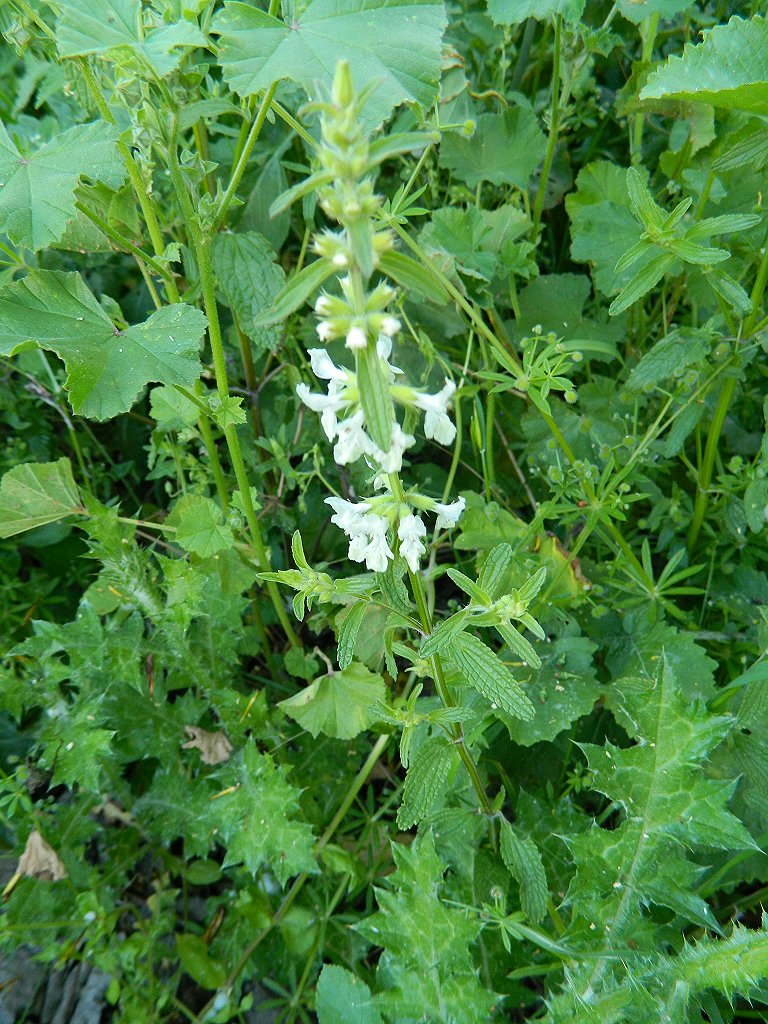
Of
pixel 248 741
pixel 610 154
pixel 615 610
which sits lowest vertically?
pixel 248 741

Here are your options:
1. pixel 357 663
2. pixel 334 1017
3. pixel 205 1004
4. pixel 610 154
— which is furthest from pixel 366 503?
pixel 610 154

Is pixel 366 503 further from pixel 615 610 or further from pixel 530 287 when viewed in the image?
pixel 530 287

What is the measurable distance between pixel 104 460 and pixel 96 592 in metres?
0.69

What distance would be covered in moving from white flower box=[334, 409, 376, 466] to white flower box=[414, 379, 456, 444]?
8cm

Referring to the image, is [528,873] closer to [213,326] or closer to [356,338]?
[356,338]

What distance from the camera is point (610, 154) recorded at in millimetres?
2445

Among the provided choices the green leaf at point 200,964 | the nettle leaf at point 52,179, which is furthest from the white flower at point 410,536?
the green leaf at point 200,964

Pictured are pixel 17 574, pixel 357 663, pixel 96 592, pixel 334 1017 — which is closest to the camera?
pixel 334 1017

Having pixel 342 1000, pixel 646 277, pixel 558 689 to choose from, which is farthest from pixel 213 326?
pixel 342 1000

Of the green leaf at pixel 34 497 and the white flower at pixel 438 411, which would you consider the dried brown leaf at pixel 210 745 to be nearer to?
the green leaf at pixel 34 497

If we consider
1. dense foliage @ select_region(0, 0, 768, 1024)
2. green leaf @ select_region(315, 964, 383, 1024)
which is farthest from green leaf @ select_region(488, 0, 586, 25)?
green leaf @ select_region(315, 964, 383, 1024)

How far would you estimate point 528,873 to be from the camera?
5.14ft

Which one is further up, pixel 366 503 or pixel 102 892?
pixel 366 503

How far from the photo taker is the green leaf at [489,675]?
1.29 metres
